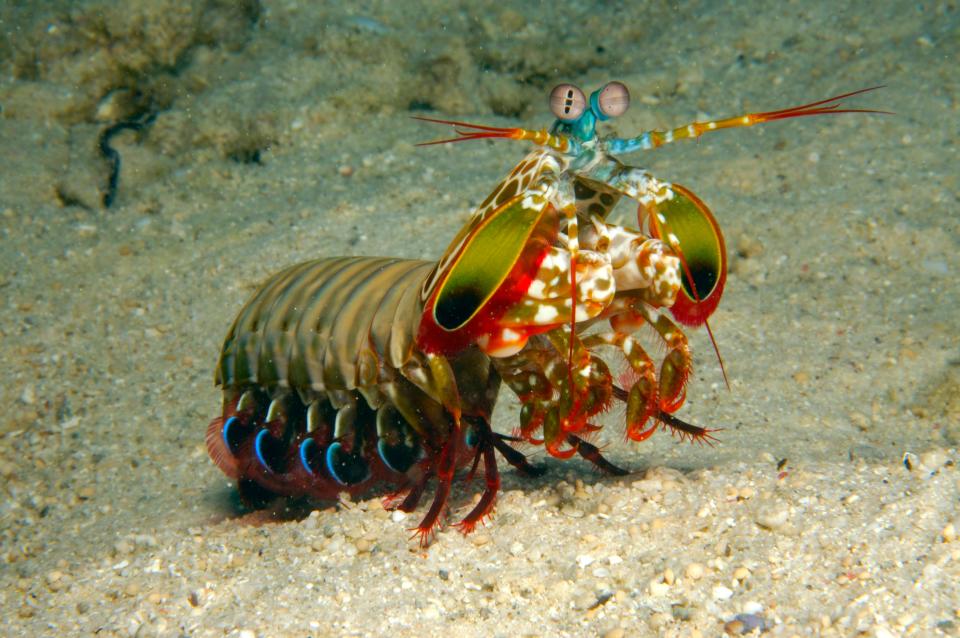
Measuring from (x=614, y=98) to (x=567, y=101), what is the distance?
165mm

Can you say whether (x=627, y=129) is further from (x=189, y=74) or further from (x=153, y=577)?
(x=153, y=577)

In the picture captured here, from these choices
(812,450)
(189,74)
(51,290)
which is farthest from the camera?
(189,74)

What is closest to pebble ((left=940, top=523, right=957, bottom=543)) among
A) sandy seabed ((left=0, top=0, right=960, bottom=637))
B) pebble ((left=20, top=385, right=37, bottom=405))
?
sandy seabed ((left=0, top=0, right=960, bottom=637))

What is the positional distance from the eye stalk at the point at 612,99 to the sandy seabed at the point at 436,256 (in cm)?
133

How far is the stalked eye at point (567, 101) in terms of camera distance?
2.07m

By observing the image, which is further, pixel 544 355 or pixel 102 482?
pixel 102 482

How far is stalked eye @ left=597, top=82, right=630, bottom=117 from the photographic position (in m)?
2.14

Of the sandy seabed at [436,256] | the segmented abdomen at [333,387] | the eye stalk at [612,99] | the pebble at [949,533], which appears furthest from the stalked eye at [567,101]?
the pebble at [949,533]

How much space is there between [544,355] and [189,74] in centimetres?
585

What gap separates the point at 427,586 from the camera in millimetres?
2232

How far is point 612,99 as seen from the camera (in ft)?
7.05

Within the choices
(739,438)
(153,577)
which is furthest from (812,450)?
(153,577)

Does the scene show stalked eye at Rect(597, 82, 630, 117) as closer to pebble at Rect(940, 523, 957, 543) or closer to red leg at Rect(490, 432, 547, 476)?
red leg at Rect(490, 432, 547, 476)

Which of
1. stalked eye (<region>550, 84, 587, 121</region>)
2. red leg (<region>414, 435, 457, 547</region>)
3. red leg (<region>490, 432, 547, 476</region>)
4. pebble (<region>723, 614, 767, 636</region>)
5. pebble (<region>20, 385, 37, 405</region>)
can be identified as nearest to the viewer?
pebble (<region>723, 614, 767, 636</region>)
